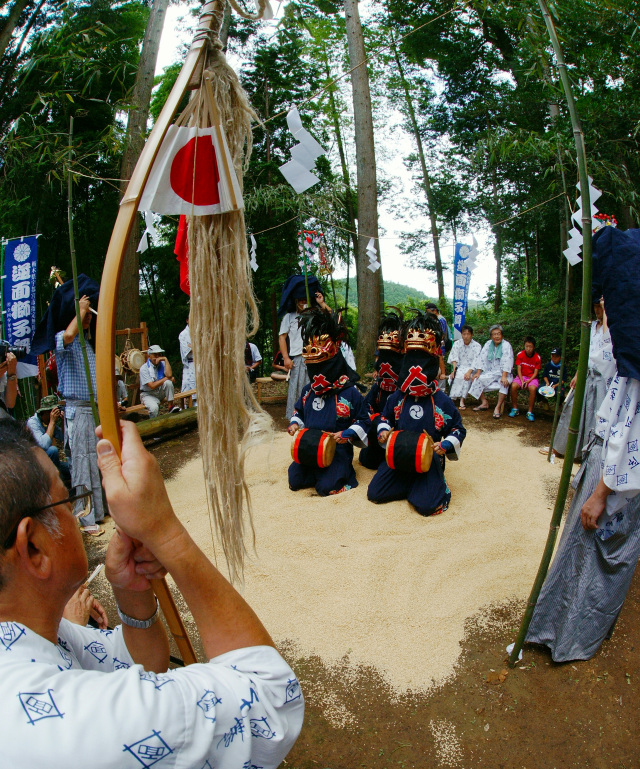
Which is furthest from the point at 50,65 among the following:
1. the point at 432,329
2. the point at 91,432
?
the point at 432,329

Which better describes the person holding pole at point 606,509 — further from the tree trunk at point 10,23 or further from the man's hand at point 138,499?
the tree trunk at point 10,23

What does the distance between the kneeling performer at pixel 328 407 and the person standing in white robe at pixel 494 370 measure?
3.39 metres

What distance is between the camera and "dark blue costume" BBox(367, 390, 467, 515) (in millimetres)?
4043

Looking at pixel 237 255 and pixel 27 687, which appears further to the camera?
pixel 237 255

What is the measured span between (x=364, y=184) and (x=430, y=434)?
5253 mm

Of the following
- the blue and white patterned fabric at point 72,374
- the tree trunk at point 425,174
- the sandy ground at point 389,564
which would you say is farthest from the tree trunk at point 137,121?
the tree trunk at point 425,174

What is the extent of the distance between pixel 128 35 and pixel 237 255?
10296mm

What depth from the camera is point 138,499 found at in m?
0.86

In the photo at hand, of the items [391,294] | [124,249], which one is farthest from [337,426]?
[391,294]

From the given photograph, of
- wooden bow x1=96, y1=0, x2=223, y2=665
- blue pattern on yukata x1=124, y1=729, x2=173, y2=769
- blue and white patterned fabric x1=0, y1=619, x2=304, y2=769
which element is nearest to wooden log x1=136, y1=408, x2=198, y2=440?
wooden bow x1=96, y1=0, x2=223, y2=665

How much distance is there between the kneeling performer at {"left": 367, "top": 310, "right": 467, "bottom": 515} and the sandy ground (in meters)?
0.12

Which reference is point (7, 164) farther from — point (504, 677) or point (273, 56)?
point (504, 677)

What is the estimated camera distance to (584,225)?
1.87 meters

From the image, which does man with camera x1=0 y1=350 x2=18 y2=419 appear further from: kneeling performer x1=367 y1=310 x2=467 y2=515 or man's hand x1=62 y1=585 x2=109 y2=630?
kneeling performer x1=367 y1=310 x2=467 y2=515
